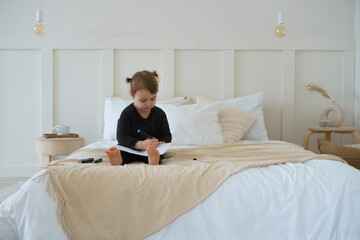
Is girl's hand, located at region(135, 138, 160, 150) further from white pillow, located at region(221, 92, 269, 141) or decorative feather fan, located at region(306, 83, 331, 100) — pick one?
decorative feather fan, located at region(306, 83, 331, 100)

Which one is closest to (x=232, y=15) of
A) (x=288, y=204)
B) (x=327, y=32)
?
(x=327, y=32)

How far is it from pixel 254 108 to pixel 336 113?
770mm

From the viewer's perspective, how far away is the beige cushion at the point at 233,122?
2.53 meters

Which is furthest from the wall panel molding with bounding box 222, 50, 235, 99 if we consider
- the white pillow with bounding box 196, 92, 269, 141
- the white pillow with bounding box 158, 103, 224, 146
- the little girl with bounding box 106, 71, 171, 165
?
the little girl with bounding box 106, 71, 171, 165

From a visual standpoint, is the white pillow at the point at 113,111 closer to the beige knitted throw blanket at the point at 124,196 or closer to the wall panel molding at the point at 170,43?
the wall panel molding at the point at 170,43

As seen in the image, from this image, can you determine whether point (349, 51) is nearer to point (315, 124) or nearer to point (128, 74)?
point (315, 124)

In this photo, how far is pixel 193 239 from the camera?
117cm

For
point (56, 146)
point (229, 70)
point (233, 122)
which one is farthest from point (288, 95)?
point (56, 146)

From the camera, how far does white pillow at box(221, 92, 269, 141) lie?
2738 mm

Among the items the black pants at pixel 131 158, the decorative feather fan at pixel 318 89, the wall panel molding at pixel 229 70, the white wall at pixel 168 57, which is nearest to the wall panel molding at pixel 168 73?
the white wall at pixel 168 57

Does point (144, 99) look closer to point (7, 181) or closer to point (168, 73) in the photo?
point (168, 73)

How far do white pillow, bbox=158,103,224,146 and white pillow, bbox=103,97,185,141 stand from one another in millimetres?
426

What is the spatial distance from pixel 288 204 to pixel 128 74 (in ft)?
7.55

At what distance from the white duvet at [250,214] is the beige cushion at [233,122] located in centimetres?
125
